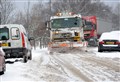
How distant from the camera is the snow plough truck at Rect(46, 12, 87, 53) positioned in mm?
29734

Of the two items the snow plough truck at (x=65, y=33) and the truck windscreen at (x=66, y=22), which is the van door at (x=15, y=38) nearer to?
the snow plough truck at (x=65, y=33)

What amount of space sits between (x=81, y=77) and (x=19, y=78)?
7.09 ft

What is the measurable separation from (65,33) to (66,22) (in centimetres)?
90

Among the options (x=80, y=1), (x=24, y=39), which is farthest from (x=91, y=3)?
(x=24, y=39)

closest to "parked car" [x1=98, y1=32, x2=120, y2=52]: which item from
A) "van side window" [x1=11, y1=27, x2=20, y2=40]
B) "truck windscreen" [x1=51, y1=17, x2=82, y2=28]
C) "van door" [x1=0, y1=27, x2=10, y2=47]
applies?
"truck windscreen" [x1=51, y1=17, x2=82, y2=28]

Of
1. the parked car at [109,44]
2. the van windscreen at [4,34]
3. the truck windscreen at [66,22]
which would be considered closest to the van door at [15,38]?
the van windscreen at [4,34]

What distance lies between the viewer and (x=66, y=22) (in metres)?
30.3

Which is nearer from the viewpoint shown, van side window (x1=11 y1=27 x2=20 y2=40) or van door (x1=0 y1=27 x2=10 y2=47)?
van door (x1=0 y1=27 x2=10 y2=47)

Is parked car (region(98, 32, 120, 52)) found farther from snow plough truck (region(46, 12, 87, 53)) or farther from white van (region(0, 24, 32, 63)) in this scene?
white van (region(0, 24, 32, 63))

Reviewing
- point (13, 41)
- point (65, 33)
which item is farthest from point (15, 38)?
point (65, 33)

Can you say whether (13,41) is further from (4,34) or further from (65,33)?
(65,33)

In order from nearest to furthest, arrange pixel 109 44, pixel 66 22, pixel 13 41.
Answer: pixel 13 41 < pixel 109 44 < pixel 66 22

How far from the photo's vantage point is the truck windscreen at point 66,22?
30172 millimetres

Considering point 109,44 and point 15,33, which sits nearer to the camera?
point 15,33
